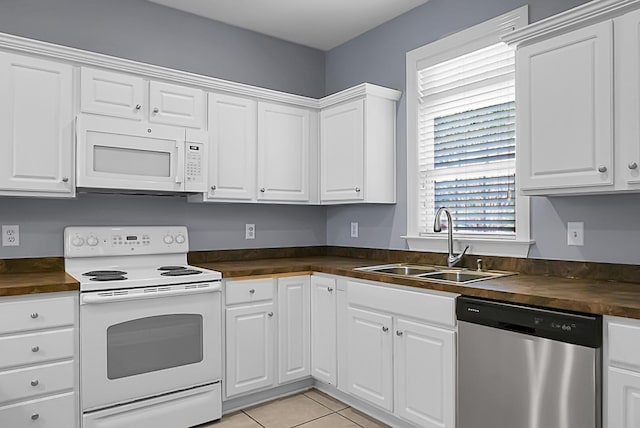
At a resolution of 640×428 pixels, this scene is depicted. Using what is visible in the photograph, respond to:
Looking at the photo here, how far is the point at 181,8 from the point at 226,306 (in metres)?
2.12

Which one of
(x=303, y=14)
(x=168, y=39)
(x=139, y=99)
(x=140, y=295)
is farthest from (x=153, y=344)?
(x=303, y=14)

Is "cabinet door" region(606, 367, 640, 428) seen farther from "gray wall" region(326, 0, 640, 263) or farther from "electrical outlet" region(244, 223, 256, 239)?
"electrical outlet" region(244, 223, 256, 239)

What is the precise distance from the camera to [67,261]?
285 centimetres

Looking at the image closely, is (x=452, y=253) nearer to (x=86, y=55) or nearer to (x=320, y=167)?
(x=320, y=167)

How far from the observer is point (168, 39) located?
3.32 metres

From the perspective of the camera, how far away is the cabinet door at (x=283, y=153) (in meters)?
3.42

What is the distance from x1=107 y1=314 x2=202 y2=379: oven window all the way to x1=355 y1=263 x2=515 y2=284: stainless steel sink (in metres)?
1.08

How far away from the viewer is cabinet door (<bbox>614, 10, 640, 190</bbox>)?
75.8 inches

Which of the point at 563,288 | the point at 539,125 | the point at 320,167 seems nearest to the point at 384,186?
the point at 320,167

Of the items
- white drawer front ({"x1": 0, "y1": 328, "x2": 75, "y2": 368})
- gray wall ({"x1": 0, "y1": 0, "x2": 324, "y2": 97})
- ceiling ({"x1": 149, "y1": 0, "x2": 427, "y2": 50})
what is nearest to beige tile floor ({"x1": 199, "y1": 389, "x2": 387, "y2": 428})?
white drawer front ({"x1": 0, "y1": 328, "x2": 75, "y2": 368})

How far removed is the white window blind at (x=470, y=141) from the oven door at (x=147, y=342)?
62.5 inches

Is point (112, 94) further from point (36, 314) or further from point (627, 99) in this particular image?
point (627, 99)

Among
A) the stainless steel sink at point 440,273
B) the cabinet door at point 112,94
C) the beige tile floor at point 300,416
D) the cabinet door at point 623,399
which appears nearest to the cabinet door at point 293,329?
the beige tile floor at point 300,416

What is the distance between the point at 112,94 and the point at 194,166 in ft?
2.06
